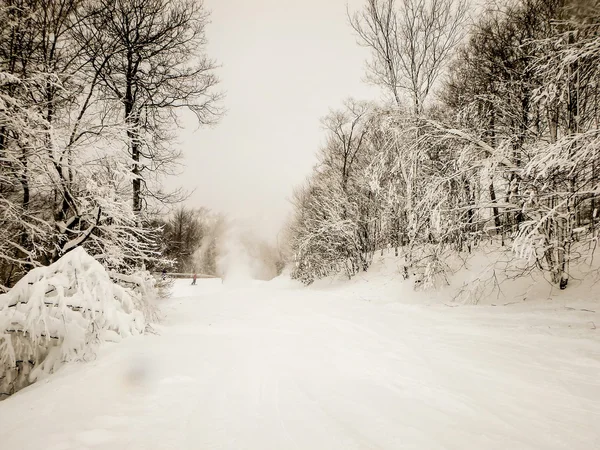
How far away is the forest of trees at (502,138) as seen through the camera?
4027 millimetres

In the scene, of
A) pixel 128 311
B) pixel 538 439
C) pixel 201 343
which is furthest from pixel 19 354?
pixel 538 439

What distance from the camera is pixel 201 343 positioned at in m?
3.94

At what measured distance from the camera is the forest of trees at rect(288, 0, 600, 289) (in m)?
4.03

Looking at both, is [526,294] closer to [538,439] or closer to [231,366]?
[538,439]

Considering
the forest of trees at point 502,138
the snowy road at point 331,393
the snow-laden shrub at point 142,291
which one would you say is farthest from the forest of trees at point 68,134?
the forest of trees at point 502,138

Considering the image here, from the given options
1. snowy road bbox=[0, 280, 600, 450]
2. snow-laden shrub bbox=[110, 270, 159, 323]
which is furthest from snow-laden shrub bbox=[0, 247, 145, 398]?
snow-laden shrub bbox=[110, 270, 159, 323]

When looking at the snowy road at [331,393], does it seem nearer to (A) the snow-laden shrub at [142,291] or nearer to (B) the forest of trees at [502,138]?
(A) the snow-laden shrub at [142,291]

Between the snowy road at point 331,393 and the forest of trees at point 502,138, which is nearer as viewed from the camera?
the snowy road at point 331,393

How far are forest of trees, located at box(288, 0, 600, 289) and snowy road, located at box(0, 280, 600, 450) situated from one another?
1.82 meters

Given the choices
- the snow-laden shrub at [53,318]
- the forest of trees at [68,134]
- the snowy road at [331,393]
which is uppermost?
the forest of trees at [68,134]

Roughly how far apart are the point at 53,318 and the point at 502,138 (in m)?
8.82

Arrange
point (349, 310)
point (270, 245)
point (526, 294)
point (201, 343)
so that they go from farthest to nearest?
point (270, 245) < point (349, 310) < point (526, 294) < point (201, 343)

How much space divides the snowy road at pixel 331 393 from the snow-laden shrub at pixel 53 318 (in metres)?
0.34

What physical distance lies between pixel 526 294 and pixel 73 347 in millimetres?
7964
